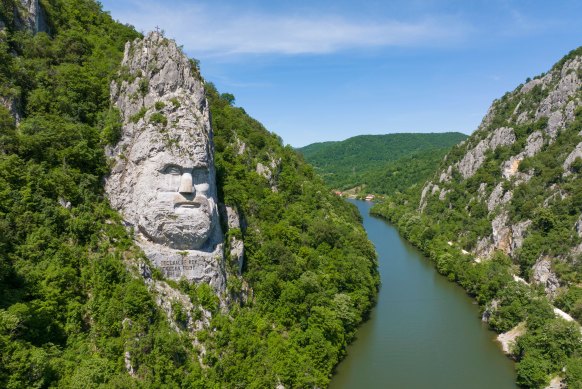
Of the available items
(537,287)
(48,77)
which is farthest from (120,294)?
(537,287)

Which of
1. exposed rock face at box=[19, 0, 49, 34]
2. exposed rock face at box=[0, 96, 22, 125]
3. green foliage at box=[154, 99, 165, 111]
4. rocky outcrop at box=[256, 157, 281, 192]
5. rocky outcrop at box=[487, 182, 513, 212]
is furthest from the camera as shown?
rocky outcrop at box=[487, 182, 513, 212]

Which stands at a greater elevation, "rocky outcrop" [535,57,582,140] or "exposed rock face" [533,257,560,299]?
"rocky outcrop" [535,57,582,140]

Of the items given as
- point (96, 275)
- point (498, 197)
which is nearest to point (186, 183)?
point (96, 275)

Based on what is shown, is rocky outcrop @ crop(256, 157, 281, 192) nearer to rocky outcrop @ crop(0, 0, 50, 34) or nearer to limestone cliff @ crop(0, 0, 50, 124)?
limestone cliff @ crop(0, 0, 50, 124)

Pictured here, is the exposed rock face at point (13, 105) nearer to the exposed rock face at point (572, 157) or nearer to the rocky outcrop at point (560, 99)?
the exposed rock face at point (572, 157)

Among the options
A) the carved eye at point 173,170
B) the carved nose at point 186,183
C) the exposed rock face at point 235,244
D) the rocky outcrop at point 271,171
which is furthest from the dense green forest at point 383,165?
the carved eye at point 173,170

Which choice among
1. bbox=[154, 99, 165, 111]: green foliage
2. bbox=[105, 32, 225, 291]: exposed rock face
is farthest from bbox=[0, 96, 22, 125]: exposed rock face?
bbox=[154, 99, 165, 111]: green foliage
